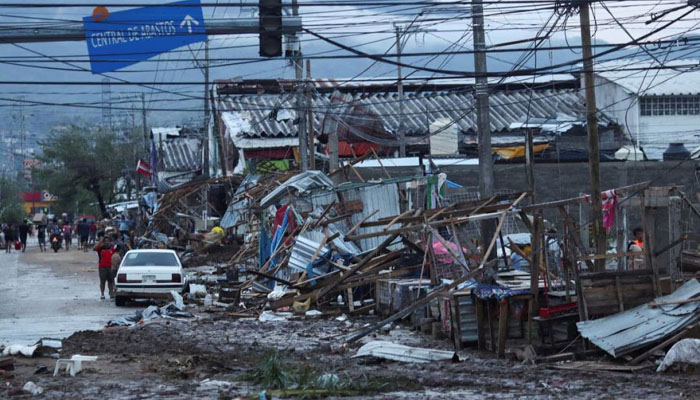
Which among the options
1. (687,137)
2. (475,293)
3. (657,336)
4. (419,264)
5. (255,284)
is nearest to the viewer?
(657,336)

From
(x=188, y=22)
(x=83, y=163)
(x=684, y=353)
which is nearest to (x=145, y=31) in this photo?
(x=188, y=22)

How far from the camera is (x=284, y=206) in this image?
30.4 meters

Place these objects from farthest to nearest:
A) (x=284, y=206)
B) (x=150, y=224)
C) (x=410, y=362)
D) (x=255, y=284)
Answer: (x=150, y=224)
(x=284, y=206)
(x=255, y=284)
(x=410, y=362)

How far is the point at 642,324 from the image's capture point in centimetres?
1405

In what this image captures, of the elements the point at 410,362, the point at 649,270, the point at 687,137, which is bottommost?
the point at 410,362

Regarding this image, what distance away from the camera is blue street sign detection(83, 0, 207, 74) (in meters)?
17.3

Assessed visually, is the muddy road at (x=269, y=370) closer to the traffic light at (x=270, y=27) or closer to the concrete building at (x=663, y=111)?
the traffic light at (x=270, y=27)

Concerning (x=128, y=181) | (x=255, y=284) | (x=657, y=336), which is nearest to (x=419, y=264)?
(x=255, y=284)

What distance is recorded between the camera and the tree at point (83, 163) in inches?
3282

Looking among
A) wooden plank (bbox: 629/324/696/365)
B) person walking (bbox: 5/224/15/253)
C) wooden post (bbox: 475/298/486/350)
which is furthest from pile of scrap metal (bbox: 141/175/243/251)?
wooden plank (bbox: 629/324/696/365)

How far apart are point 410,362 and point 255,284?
12.4m

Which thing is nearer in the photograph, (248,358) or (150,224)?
(248,358)

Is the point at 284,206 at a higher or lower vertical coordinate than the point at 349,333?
higher

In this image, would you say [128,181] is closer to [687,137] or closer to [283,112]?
[283,112]
